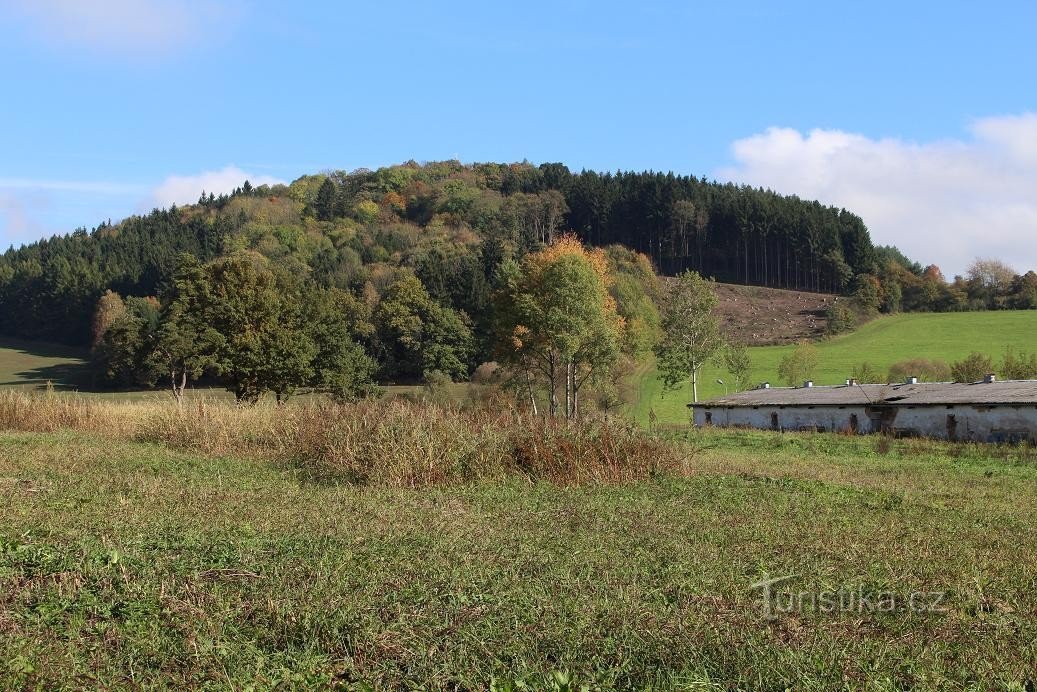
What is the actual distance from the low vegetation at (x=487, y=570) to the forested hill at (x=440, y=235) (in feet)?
221

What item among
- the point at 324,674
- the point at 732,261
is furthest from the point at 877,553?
the point at 732,261

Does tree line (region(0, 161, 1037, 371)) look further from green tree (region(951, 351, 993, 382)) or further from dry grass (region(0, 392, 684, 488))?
dry grass (region(0, 392, 684, 488))

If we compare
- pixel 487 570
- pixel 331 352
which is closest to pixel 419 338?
pixel 331 352

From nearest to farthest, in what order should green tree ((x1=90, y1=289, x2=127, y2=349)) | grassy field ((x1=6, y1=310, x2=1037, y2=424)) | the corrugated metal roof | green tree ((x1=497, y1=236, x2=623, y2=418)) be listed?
the corrugated metal roof, green tree ((x1=497, y1=236, x2=623, y2=418)), grassy field ((x1=6, y1=310, x2=1037, y2=424)), green tree ((x1=90, y1=289, x2=127, y2=349))

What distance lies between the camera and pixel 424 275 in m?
83.7

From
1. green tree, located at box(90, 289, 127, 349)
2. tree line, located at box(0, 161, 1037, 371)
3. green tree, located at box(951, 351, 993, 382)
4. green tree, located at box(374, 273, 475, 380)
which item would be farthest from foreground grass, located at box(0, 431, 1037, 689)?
green tree, located at box(90, 289, 127, 349)

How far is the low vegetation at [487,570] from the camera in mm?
5141

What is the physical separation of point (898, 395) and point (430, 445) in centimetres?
3495

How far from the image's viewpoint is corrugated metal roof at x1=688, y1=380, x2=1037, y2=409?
117ft

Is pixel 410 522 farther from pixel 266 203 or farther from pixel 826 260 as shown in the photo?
pixel 266 203

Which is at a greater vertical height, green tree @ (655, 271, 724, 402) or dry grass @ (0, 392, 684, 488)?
green tree @ (655, 271, 724, 402)

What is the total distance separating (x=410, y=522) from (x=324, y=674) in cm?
476

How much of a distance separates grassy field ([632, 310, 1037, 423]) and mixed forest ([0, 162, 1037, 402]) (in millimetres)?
5114

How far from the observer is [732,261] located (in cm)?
11831
